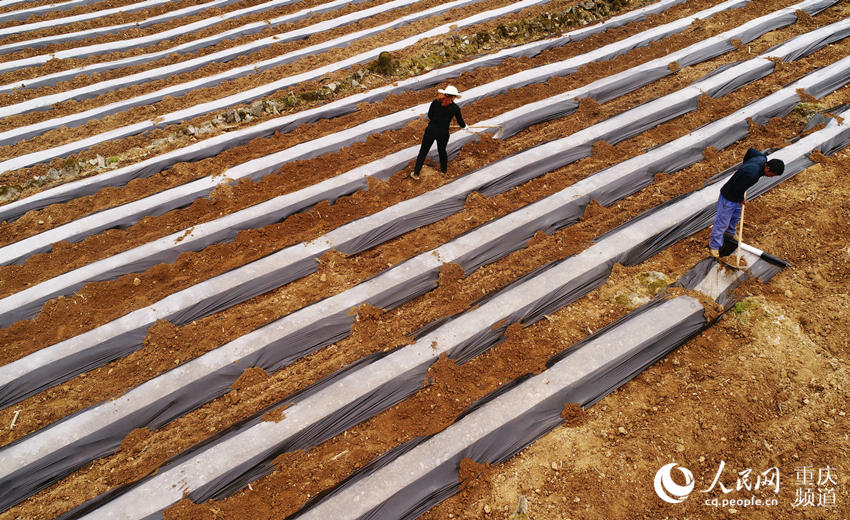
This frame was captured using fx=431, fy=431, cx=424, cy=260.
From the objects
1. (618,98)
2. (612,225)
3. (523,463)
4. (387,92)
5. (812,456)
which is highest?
(387,92)

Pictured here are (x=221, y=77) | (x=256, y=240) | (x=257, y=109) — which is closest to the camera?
(x=256, y=240)

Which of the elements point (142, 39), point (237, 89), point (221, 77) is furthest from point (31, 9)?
point (237, 89)

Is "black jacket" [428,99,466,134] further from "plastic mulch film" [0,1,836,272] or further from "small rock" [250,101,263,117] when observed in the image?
"small rock" [250,101,263,117]

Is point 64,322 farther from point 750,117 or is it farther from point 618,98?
point 750,117

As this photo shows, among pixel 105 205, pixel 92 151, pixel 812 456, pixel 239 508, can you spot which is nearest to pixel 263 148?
pixel 105 205

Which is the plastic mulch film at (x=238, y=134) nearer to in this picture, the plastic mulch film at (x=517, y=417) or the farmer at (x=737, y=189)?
the farmer at (x=737, y=189)

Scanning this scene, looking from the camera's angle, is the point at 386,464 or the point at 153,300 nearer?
the point at 386,464

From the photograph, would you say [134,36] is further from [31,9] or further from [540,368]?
[540,368]
